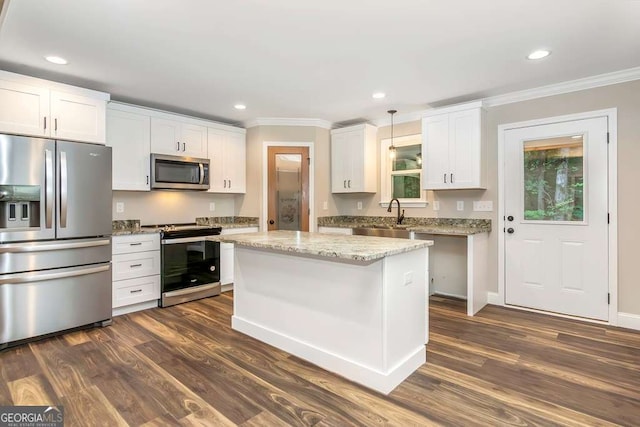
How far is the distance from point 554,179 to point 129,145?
475 centimetres

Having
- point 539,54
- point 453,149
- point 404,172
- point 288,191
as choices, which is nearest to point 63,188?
point 288,191

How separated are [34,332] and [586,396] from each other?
13.8ft

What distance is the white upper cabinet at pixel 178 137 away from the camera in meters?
4.25

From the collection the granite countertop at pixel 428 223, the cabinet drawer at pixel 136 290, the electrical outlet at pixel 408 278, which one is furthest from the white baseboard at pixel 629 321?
Answer: the cabinet drawer at pixel 136 290

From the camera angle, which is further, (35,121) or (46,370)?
(35,121)

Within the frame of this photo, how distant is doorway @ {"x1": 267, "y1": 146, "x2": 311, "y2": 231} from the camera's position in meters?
5.02

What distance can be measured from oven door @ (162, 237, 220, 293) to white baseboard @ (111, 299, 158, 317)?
20 centimetres

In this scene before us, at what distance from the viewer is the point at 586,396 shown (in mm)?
2148

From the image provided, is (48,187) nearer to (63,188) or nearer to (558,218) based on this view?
(63,188)

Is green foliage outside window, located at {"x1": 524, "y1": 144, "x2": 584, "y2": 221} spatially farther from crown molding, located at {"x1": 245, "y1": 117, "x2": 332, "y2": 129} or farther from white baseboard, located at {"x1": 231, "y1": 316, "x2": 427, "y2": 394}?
crown molding, located at {"x1": 245, "y1": 117, "x2": 332, "y2": 129}

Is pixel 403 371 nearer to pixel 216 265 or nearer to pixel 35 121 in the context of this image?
pixel 216 265

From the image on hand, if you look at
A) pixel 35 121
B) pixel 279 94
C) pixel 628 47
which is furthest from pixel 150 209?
pixel 628 47

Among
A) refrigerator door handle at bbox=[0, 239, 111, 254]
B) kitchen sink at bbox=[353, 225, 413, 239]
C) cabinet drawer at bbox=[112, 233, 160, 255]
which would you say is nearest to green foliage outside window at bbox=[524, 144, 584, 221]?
kitchen sink at bbox=[353, 225, 413, 239]

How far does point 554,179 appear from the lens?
3.66m
